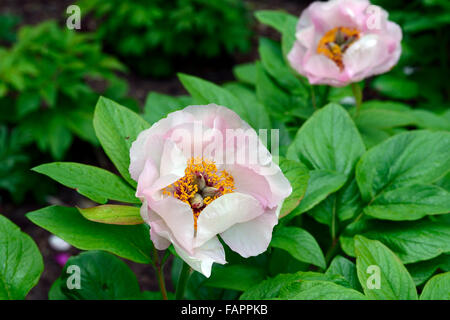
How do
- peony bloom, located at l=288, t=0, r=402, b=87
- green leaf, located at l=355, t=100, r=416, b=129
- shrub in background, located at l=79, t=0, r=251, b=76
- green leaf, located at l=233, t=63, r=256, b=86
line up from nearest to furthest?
peony bloom, located at l=288, t=0, r=402, b=87 < green leaf, located at l=355, t=100, r=416, b=129 < green leaf, located at l=233, t=63, r=256, b=86 < shrub in background, located at l=79, t=0, r=251, b=76

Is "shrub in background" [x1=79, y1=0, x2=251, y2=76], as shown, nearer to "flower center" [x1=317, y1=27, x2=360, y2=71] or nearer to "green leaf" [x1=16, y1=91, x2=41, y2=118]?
"green leaf" [x1=16, y1=91, x2=41, y2=118]

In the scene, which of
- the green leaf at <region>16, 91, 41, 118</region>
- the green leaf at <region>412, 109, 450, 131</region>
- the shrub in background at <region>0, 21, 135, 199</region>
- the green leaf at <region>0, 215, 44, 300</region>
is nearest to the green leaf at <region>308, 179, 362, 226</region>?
the green leaf at <region>412, 109, 450, 131</region>

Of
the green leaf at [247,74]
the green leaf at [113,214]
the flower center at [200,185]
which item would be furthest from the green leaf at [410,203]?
the green leaf at [247,74]

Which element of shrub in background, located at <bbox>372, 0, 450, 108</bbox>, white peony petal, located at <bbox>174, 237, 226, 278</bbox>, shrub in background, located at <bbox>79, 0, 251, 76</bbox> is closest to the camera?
white peony petal, located at <bbox>174, 237, 226, 278</bbox>

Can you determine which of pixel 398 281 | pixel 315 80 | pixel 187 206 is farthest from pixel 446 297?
pixel 315 80

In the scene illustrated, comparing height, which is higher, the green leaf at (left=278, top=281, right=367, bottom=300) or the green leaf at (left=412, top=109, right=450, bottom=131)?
the green leaf at (left=412, top=109, right=450, bottom=131)

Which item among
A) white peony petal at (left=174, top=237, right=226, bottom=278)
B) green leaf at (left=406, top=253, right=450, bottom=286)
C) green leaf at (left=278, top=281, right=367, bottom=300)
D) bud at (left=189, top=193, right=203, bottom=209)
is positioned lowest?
green leaf at (left=406, top=253, right=450, bottom=286)

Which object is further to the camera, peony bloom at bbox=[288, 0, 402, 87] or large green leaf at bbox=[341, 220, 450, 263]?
peony bloom at bbox=[288, 0, 402, 87]

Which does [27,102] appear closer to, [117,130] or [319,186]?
[117,130]

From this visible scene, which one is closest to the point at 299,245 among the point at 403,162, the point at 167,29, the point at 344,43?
the point at 403,162
